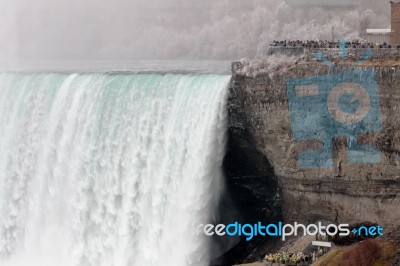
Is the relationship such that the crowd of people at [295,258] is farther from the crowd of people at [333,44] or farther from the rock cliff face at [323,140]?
the crowd of people at [333,44]

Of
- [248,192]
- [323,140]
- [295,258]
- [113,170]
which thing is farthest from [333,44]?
[113,170]

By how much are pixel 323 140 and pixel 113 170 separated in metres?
11.7

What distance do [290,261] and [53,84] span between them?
22094 mm

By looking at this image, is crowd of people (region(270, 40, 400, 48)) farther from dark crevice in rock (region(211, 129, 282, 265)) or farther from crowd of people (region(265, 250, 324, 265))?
crowd of people (region(265, 250, 324, 265))

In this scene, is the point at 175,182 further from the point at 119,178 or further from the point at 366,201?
the point at 366,201

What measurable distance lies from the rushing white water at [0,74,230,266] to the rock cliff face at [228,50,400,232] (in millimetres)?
1416

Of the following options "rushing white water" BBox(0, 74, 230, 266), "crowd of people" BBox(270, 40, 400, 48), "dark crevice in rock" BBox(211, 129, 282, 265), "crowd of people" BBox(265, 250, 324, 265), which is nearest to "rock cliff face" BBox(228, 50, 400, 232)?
"dark crevice in rock" BBox(211, 129, 282, 265)

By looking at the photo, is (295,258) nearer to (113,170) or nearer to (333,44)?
(333,44)

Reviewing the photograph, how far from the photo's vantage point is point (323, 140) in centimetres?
4350

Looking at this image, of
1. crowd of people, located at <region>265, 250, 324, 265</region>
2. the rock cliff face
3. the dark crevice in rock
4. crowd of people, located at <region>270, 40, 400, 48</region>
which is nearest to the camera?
crowd of people, located at <region>265, 250, 324, 265</region>

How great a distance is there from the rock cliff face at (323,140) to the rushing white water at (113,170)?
1.42 metres

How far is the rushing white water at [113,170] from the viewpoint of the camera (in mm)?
46594

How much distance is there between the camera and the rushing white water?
46.6 metres

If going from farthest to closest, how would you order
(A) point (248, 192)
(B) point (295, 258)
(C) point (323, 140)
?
(A) point (248, 192) → (C) point (323, 140) → (B) point (295, 258)
